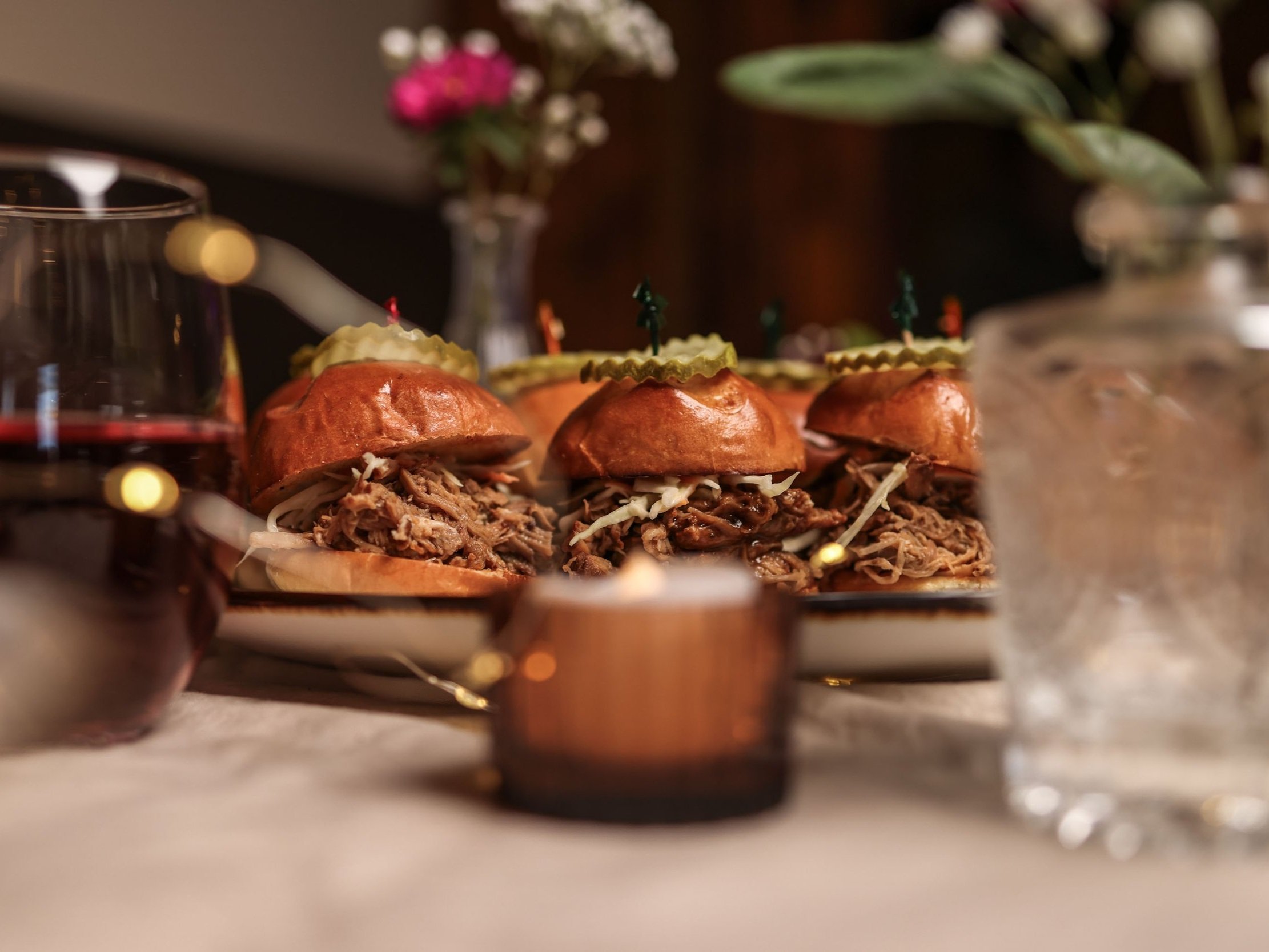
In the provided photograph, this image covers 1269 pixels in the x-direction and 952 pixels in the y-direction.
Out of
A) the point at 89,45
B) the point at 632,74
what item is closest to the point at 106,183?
the point at 89,45

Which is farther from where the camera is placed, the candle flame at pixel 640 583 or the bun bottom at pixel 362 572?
the bun bottom at pixel 362 572

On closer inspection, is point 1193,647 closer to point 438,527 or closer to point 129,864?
point 129,864

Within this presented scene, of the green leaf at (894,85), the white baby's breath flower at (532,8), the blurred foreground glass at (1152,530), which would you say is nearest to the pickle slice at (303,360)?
the green leaf at (894,85)

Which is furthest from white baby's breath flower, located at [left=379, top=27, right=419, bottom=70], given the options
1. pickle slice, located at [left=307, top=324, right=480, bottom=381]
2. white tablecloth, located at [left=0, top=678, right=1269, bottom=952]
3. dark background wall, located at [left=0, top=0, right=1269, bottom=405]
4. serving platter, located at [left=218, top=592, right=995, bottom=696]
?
dark background wall, located at [left=0, top=0, right=1269, bottom=405]

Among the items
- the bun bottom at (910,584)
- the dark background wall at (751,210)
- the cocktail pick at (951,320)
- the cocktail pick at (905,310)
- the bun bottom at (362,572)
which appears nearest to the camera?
the bun bottom at (362,572)

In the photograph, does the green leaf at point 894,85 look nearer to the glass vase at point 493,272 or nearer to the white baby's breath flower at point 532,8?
the glass vase at point 493,272

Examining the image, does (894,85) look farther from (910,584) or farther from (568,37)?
(568,37)

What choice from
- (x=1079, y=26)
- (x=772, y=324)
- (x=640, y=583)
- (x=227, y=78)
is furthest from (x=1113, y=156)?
(x=227, y=78)

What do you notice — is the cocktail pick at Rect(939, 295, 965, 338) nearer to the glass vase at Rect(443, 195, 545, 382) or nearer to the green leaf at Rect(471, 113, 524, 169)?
the glass vase at Rect(443, 195, 545, 382)
